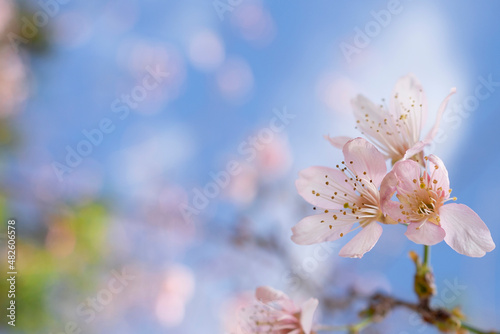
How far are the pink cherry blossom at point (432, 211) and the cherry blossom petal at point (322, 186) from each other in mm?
140

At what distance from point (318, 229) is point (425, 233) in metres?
0.21

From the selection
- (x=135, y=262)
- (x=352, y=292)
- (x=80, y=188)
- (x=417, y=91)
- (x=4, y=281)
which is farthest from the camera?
(x=135, y=262)

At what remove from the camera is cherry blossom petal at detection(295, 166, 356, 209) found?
34.2 inches

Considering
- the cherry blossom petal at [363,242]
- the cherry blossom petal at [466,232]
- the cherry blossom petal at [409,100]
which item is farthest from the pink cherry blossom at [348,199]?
the cherry blossom petal at [409,100]

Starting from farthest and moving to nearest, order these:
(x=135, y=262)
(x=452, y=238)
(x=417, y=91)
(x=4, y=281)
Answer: (x=135, y=262) → (x=4, y=281) → (x=417, y=91) → (x=452, y=238)

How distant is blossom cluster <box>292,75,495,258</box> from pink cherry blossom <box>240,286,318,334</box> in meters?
0.19

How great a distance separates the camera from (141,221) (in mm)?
2992

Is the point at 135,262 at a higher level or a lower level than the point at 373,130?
lower

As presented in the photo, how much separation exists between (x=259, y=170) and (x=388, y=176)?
2554mm

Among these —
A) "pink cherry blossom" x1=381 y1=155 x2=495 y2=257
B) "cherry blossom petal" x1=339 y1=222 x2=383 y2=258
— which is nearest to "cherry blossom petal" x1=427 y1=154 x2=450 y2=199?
"pink cherry blossom" x1=381 y1=155 x2=495 y2=257

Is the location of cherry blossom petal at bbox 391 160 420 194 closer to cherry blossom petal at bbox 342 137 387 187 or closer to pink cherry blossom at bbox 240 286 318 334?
cherry blossom petal at bbox 342 137 387 187

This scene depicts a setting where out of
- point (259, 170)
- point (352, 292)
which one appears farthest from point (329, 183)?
point (259, 170)

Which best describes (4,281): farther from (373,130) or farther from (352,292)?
(373,130)

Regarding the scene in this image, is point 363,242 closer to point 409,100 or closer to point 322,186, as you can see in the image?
point 322,186
